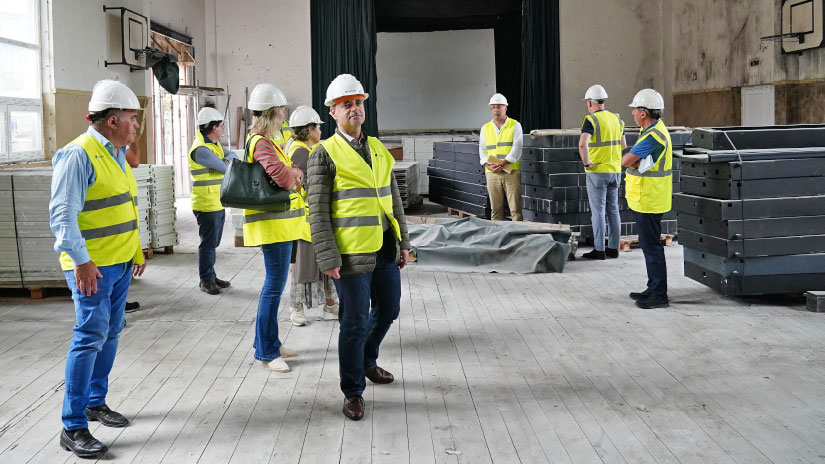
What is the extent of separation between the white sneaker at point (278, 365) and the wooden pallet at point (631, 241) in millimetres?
5966

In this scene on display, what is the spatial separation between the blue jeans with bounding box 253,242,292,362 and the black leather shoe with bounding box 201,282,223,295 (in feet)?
8.79

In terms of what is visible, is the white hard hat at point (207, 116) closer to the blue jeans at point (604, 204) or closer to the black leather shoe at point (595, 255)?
the blue jeans at point (604, 204)

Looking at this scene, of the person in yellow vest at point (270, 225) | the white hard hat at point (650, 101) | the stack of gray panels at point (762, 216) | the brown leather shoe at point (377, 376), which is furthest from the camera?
the white hard hat at point (650, 101)

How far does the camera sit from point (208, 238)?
780 centimetres

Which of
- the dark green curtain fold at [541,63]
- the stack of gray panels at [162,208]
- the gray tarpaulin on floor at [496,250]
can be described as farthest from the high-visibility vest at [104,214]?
the dark green curtain fold at [541,63]

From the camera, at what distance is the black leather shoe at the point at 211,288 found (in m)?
7.79

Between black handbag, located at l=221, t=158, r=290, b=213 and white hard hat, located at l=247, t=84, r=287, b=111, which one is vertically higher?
white hard hat, located at l=247, t=84, r=287, b=111

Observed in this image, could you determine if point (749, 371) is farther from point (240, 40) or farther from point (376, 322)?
point (240, 40)

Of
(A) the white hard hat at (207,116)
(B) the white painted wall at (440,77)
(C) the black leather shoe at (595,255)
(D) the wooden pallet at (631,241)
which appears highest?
(B) the white painted wall at (440,77)

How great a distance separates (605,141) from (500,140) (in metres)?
1.94

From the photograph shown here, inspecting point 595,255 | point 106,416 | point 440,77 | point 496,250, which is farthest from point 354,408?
point 440,77

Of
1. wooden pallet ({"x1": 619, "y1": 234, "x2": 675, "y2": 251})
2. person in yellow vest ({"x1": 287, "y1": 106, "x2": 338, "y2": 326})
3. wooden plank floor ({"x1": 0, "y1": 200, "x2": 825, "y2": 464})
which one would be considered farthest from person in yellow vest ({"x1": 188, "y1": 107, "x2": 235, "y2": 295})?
wooden pallet ({"x1": 619, "y1": 234, "x2": 675, "y2": 251})

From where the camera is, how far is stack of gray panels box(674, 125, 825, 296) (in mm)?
6715

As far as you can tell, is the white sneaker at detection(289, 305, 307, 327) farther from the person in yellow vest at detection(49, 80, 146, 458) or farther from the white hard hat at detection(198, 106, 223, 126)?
the person in yellow vest at detection(49, 80, 146, 458)
